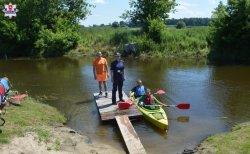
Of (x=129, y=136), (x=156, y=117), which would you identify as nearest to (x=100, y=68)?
(x=156, y=117)

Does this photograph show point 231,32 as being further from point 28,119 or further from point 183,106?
point 28,119

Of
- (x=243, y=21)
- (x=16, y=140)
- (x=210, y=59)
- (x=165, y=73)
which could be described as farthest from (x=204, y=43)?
(x=16, y=140)

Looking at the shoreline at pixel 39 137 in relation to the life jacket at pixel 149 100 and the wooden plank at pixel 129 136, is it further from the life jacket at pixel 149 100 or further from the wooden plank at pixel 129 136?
the life jacket at pixel 149 100

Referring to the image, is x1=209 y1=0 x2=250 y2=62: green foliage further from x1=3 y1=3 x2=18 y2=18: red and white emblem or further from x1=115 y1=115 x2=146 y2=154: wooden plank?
x1=115 y1=115 x2=146 y2=154: wooden plank

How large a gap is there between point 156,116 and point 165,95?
17.2ft

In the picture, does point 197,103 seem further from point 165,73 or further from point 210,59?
point 210,59

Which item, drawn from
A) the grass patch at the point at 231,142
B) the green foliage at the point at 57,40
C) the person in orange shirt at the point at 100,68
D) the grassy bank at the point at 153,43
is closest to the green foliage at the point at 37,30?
the green foliage at the point at 57,40

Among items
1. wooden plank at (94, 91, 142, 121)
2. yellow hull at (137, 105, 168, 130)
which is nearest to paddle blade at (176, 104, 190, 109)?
yellow hull at (137, 105, 168, 130)

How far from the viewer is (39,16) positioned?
4209 cm

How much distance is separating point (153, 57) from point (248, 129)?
86.7 feet

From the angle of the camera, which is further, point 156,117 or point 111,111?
point 111,111

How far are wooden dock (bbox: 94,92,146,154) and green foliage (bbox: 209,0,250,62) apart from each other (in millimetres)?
18498

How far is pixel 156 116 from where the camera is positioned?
14414mm

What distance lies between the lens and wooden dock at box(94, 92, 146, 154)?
11641 millimetres
